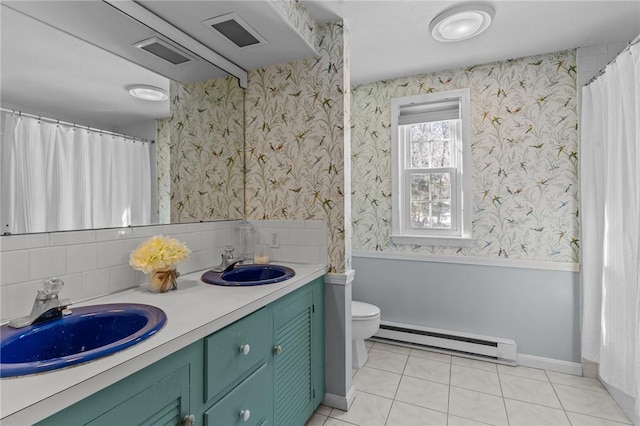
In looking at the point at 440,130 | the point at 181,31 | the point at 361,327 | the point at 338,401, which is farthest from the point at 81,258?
the point at 440,130

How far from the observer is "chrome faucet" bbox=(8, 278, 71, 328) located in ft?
3.09

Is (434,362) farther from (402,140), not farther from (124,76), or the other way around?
(124,76)

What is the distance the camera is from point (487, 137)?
2564 mm

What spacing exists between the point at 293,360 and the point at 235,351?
20.4 inches

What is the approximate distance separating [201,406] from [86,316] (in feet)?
1.57

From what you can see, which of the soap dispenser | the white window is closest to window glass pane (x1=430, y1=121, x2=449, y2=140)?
the white window

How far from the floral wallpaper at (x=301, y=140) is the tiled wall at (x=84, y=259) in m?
0.18

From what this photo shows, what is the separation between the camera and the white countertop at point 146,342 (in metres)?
0.60

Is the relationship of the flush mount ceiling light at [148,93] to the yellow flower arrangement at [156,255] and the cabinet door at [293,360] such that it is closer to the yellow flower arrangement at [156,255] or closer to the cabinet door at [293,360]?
the yellow flower arrangement at [156,255]

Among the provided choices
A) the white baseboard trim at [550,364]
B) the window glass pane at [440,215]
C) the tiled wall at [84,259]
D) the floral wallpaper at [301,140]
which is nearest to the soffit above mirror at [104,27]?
the floral wallpaper at [301,140]

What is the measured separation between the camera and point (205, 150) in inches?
77.9

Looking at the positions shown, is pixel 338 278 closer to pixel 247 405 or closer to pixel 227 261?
pixel 227 261

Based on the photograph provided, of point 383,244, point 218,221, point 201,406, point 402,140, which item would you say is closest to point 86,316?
point 201,406

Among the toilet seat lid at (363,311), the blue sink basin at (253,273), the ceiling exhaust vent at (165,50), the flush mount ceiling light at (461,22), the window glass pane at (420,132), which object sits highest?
the flush mount ceiling light at (461,22)
